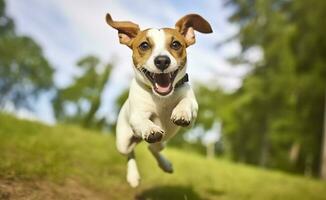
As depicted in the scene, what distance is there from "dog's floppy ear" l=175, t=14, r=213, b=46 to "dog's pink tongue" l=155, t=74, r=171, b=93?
0.67 meters

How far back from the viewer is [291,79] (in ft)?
84.3

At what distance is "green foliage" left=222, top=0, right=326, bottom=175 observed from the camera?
25.7 meters

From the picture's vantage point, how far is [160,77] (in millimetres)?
4723

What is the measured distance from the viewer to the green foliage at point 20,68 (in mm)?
44391

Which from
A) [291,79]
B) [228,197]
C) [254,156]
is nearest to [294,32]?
[291,79]

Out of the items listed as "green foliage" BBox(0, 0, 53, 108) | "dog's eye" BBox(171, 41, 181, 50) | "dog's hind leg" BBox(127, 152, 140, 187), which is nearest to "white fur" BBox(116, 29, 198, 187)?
"dog's eye" BBox(171, 41, 181, 50)

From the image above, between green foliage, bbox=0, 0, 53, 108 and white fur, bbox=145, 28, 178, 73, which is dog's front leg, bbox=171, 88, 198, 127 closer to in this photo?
white fur, bbox=145, 28, 178, 73

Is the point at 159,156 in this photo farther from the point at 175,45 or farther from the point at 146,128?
the point at 175,45

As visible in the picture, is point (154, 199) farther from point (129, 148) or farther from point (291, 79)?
point (291, 79)

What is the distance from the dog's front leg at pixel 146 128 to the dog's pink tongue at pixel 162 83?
368mm

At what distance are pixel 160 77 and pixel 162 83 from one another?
65 millimetres

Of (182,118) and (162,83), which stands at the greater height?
(162,83)

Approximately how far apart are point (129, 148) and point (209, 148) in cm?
3572

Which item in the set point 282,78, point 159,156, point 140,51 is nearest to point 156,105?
point 140,51
